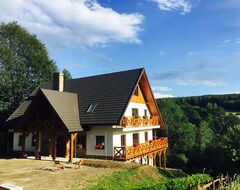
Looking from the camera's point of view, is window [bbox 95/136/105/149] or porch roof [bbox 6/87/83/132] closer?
porch roof [bbox 6/87/83/132]

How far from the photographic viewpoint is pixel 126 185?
53.5 ft

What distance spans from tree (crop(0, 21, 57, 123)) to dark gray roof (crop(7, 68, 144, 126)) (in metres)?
9.74

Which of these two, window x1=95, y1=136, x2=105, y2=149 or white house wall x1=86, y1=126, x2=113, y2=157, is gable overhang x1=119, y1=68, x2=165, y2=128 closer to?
white house wall x1=86, y1=126, x2=113, y2=157

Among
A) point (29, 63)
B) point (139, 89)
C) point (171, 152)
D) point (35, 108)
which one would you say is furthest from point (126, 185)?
point (171, 152)

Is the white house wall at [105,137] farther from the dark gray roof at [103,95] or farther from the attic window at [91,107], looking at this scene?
the attic window at [91,107]

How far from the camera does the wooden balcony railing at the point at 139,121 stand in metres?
22.9

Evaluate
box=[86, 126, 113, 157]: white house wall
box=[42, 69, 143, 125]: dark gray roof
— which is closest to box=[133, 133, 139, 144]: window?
box=[86, 126, 113, 157]: white house wall

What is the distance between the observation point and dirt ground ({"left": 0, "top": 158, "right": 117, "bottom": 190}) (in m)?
13.9

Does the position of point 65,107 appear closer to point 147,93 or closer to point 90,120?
point 90,120

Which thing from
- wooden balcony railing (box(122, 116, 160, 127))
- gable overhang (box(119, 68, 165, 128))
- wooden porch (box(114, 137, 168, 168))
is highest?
gable overhang (box(119, 68, 165, 128))

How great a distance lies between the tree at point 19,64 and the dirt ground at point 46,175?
18712 mm

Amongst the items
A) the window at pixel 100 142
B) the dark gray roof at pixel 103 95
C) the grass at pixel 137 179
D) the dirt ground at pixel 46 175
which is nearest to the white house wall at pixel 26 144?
the dark gray roof at pixel 103 95

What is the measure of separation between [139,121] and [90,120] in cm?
550

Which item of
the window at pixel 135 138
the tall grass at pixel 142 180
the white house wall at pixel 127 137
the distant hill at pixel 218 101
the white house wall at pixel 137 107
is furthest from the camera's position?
the distant hill at pixel 218 101
